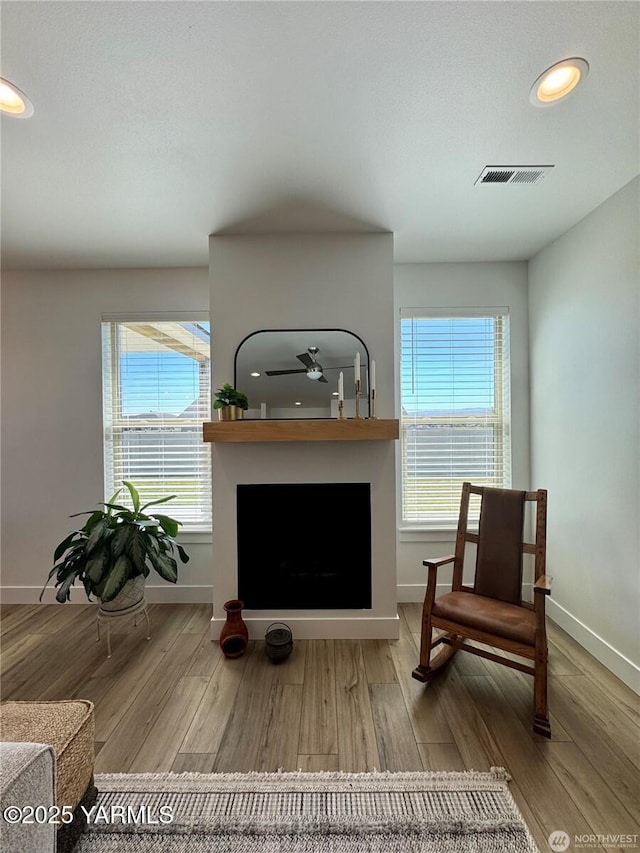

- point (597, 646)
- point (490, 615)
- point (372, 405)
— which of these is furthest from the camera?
point (372, 405)

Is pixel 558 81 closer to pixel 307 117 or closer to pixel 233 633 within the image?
pixel 307 117

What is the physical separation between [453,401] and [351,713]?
7.45 ft

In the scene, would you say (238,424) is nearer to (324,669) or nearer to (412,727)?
(324,669)

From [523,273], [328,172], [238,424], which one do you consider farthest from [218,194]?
[523,273]

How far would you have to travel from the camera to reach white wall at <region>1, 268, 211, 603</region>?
9.99 feet

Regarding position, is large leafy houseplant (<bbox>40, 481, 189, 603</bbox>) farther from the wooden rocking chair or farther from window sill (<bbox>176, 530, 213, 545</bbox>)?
the wooden rocking chair

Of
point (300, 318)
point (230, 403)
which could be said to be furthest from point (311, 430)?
point (300, 318)

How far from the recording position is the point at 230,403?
2377 mm

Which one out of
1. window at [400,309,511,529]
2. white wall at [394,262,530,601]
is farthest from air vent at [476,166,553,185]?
window at [400,309,511,529]

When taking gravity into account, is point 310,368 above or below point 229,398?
above

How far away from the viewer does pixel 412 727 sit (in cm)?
171

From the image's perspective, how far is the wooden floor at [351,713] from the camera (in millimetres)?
1481

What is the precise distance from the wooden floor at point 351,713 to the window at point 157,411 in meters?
1.09

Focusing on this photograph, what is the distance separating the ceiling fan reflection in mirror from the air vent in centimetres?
128
